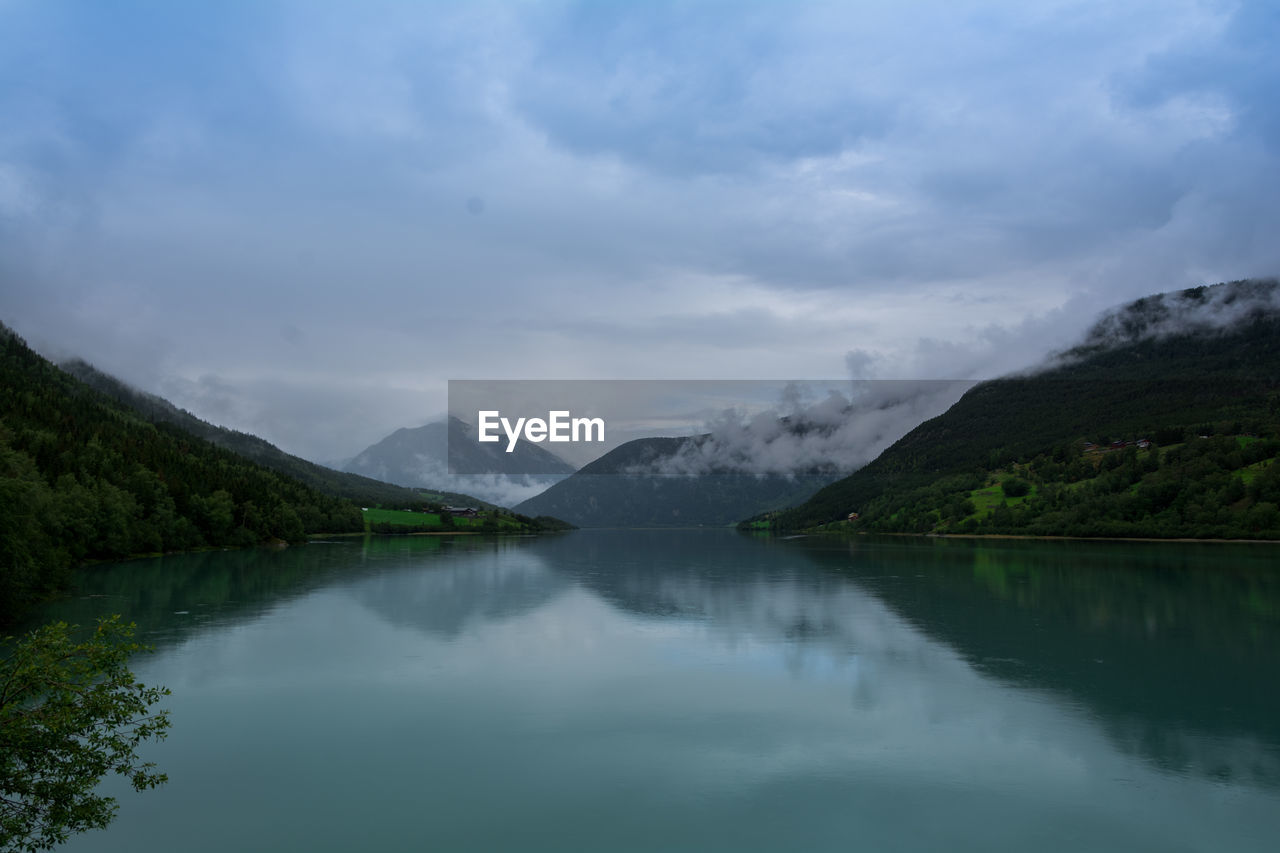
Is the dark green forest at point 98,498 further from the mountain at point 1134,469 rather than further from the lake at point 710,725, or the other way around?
the mountain at point 1134,469

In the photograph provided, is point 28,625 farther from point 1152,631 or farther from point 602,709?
point 1152,631

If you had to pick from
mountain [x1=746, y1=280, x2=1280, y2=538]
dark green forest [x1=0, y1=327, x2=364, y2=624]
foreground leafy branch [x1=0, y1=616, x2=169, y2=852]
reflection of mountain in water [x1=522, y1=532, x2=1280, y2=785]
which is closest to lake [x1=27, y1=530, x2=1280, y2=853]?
reflection of mountain in water [x1=522, y1=532, x2=1280, y2=785]

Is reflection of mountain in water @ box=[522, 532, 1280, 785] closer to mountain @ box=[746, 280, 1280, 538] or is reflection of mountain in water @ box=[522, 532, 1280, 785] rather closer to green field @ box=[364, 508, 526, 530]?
mountain @ box=[746, 280, 1280, 538]

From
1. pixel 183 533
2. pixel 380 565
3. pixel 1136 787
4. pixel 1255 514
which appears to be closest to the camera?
pixel 1136 787

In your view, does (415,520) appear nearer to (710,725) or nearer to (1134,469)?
(1134,469)

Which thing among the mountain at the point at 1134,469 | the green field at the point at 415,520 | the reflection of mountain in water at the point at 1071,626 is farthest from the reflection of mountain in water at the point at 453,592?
the green field at the point at 415,520

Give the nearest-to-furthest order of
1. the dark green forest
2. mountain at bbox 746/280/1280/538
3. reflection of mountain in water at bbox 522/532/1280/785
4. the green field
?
reflection of mountain in water at bbox 522/532/1280/785, the dark green forest, mountain at bbox 746/280/1280/538, the green field

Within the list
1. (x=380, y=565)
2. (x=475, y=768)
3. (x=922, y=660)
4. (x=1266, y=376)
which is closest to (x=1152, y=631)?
(x=922, y=660)
